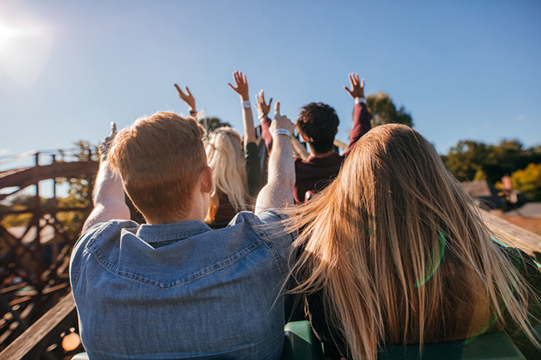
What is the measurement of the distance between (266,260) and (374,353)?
0.45 meters

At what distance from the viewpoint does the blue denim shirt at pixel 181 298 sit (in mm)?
877

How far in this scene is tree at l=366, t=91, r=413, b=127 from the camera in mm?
27359

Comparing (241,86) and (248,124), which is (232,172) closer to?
(248,124)

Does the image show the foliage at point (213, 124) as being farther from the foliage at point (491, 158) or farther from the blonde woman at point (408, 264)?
the foliage at point (491, 158)

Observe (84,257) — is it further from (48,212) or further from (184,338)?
(48,212)

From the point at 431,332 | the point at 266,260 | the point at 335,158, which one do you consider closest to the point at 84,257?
the point at 266,260

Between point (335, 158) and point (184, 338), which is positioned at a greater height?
point (335, 158)

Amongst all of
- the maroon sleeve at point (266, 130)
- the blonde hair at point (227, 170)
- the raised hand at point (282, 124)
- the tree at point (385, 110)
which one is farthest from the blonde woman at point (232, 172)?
the tree at point (385, 110)

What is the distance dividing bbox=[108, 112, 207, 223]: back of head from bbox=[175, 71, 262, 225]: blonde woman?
1100 millimetres

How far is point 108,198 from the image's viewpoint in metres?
1.56

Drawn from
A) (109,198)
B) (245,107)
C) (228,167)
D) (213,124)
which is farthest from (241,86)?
(213,124)

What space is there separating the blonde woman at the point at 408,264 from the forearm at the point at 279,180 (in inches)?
15.5

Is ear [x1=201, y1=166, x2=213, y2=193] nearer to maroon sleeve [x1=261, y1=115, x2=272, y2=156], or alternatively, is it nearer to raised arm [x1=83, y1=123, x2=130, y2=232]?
raised arm [x1=83, y1=123, x2=130, y2=232]

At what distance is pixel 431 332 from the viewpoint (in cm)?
95
